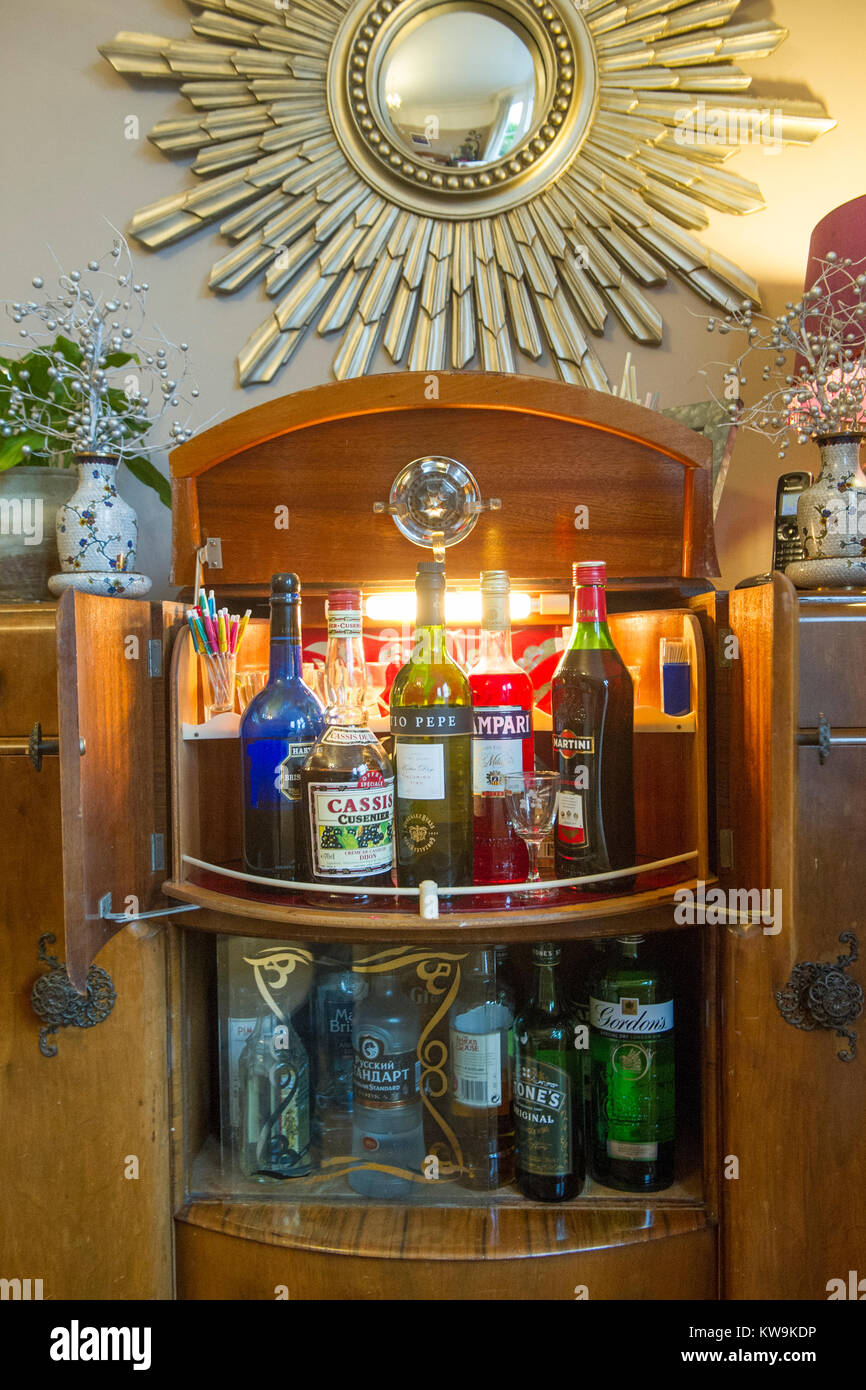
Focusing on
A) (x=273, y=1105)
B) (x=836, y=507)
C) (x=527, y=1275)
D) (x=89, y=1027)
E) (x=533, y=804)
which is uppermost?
(x=836, y=507)

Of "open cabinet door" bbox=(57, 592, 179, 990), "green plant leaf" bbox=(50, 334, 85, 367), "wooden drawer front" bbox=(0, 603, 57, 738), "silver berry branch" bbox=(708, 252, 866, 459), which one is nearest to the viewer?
"open cabinet door" bbox=(57, 592, 179, 990)

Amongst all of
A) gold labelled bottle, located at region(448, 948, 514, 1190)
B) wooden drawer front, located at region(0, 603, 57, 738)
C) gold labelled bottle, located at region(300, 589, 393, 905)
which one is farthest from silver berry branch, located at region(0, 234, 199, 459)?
gold labelled bottle, located at region(448, 948, 514, 1190)

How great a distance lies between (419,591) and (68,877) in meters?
0.48

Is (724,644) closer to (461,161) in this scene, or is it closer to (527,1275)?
(527,1275)

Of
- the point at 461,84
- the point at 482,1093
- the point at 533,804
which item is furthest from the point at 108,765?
the point at 461,84

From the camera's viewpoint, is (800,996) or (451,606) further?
(451,606)

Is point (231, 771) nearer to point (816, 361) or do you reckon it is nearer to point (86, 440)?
point (86, 440)

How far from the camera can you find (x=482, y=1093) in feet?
3.79

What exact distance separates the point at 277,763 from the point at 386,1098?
451 mm

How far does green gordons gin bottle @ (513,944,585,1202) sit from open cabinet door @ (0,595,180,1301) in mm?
433

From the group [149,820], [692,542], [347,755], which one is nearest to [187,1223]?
[149,820]

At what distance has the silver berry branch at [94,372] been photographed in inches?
51.8

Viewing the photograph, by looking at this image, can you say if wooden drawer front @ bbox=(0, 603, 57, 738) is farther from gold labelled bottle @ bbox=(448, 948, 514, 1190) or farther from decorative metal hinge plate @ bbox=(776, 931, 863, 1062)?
decorative metal hinge plate @ bbox=(776, 931, 863, 1062)

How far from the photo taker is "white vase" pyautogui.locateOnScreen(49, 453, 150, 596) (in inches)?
48.9
